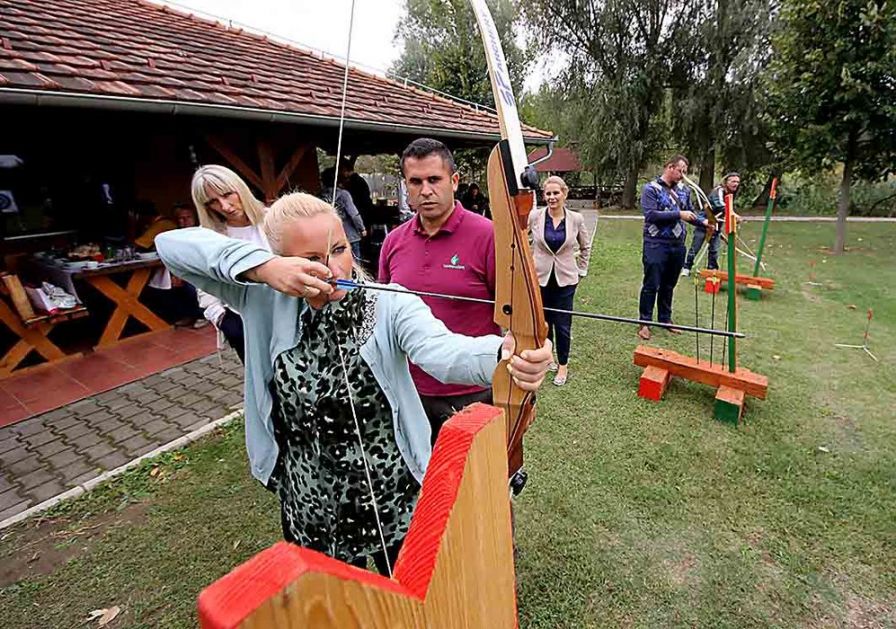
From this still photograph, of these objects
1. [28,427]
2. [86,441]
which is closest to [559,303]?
[86,441]

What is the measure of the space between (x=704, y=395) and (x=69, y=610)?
392 centimetres

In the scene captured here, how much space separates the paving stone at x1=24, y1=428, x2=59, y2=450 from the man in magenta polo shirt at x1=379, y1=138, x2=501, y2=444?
2821mm

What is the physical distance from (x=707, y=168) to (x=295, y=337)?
1776cm

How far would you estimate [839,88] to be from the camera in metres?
7.93

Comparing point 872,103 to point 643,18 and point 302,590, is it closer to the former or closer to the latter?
point 643,18

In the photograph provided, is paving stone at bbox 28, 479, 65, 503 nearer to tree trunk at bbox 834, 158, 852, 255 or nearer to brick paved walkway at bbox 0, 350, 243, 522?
brick paved walkway at bbox 0, 350, 243, 522

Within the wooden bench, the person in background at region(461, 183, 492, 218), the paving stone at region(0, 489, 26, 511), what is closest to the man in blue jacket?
the paving stone at region(0, 489, 26, 511)

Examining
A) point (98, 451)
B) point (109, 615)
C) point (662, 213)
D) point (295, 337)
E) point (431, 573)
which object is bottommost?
point (109, 615)

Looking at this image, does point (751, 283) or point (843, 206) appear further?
point (843, 206)

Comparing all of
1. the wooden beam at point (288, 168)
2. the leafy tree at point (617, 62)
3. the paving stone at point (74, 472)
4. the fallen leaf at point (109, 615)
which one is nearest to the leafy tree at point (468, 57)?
the leafy tree at point (617, 62)

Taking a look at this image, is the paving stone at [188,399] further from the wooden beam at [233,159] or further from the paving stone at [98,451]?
the wooden beam at [233,159]

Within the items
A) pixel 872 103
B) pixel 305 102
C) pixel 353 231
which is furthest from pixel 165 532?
pixel 872 103

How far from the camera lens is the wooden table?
171 inches

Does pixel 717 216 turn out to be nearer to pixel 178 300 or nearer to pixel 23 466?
pixel 178 300
